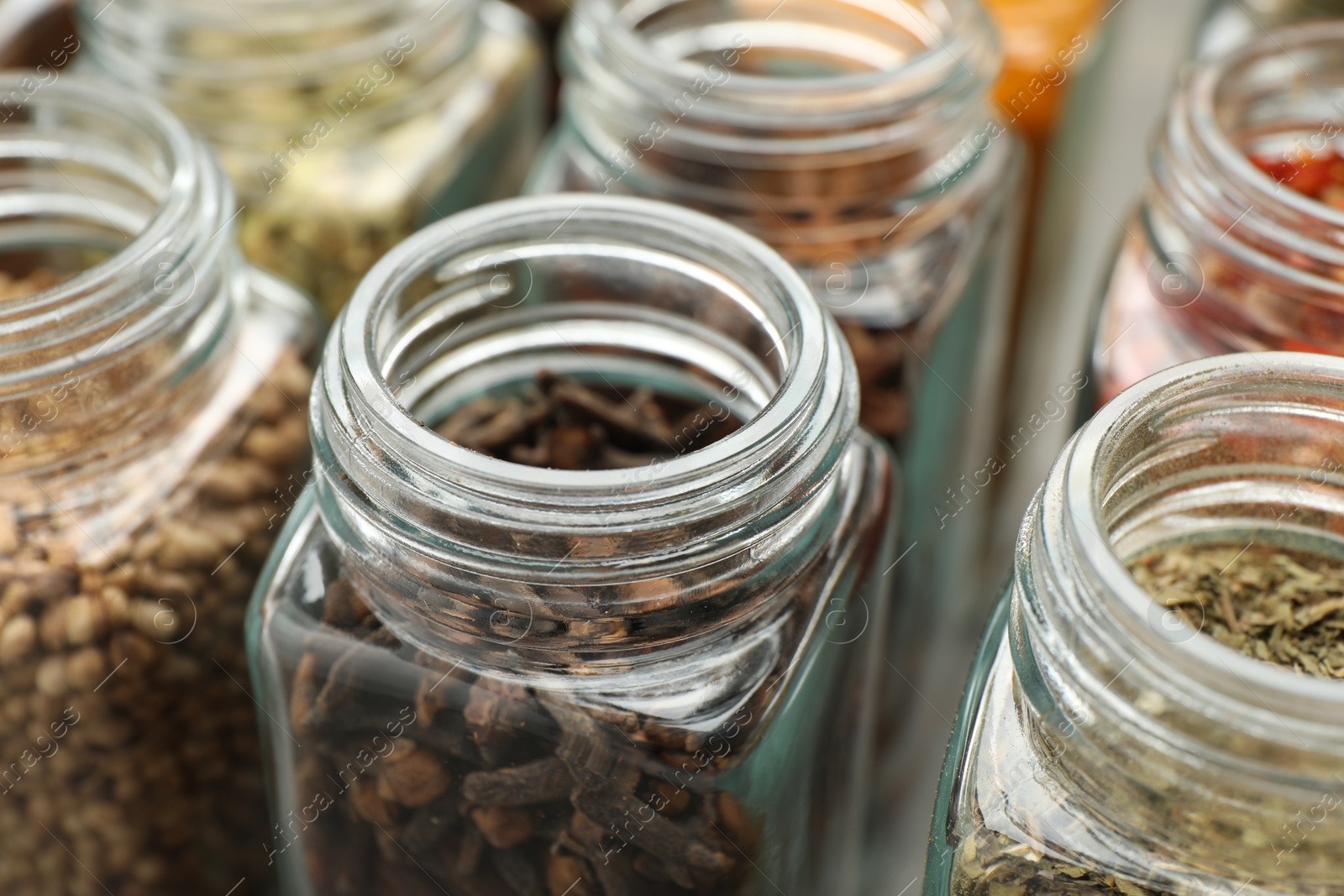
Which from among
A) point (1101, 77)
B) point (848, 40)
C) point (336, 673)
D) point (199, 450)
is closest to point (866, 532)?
point (336, 673)

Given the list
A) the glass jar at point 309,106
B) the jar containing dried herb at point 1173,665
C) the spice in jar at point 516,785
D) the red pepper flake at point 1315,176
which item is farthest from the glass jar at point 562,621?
the red pepper flake at point 1315,176

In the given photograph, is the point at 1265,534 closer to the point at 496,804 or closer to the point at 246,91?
the point at 496,804

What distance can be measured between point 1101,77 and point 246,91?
0.84 metres

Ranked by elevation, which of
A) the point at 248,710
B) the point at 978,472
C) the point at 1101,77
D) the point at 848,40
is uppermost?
the point at 848,40

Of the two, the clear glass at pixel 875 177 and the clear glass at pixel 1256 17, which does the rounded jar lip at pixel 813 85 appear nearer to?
the clear glass at pixel 875 177

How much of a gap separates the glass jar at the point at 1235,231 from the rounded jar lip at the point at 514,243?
0.29 metres

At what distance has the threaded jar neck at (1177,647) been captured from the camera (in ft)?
1.69

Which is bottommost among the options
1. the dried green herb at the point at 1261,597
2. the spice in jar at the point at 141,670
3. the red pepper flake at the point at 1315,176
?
the spice in jar at the point at 141,670

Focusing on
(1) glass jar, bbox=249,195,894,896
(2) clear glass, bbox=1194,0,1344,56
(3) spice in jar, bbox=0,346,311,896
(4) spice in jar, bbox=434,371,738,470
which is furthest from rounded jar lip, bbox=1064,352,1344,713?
(2) clear glass, bbox=1194,0,1344,56

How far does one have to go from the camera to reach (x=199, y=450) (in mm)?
841

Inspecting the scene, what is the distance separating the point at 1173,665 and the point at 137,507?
0.60 m

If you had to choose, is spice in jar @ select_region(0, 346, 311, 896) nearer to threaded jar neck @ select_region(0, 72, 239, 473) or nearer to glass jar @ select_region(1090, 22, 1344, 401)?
threaded jar neck @ select_region(0, 72, 239, 473)

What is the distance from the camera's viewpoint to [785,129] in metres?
0.92

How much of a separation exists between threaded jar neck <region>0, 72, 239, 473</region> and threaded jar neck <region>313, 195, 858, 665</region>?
0.15 metres
